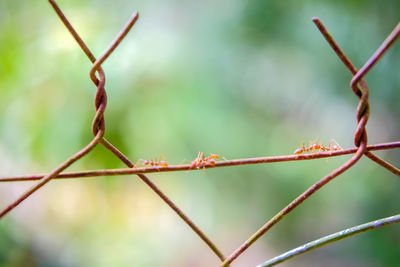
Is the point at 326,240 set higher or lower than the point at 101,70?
lower

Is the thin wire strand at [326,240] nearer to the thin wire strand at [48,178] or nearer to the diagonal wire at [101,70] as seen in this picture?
the diagonal wire at [101,70]

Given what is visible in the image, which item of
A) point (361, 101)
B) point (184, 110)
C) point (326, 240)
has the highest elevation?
point (361, 101)

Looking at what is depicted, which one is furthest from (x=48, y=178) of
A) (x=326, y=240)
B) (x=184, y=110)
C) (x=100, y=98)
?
(x=184, y=110)

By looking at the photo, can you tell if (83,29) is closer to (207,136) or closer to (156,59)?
(156,59)

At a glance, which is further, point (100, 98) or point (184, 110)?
point (184, 110)

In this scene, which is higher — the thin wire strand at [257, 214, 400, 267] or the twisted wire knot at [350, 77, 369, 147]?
the twisted wire knot at [350, 77, 369, 147]

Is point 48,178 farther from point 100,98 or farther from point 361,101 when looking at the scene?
point 361,101

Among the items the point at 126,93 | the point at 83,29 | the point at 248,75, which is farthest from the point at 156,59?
the point at 248,75

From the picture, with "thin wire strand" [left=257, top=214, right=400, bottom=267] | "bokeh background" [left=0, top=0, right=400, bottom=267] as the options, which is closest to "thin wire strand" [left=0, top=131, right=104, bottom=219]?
"thin wire strand" [left=257, top=214, right=400, bottom=267]

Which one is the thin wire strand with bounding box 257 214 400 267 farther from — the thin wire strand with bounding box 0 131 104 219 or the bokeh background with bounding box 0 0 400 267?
the bokeh background with bounding box 0 0 400 267

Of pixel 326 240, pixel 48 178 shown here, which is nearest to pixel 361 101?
pixel 326 240
